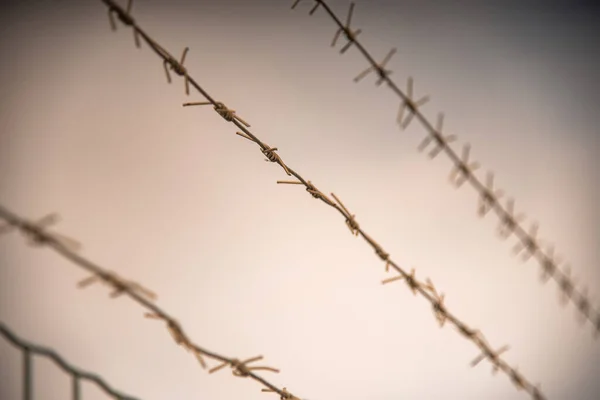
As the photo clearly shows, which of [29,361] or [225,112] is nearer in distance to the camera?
[29,361]

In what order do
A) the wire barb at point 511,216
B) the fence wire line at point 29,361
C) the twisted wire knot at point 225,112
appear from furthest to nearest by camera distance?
the wire barb at point 511,216
the twisted wire knot at point 225,112
the fence wire line at point 29,361

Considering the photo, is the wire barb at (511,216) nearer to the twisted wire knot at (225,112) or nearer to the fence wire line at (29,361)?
the twisted wire knot at (225,112)

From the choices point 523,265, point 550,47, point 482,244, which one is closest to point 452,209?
point 482,244

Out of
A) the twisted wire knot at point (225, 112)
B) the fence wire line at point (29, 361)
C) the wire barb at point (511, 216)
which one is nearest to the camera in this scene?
the fence wire line at point (29, 361)

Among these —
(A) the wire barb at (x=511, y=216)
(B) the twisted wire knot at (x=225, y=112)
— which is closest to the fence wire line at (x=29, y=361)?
(B) the twisted wire knot at (x=225, y=112)

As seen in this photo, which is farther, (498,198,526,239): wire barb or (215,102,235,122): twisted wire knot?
(498,198,526,239): wire barb

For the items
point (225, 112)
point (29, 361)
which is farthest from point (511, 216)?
point (29, 361)

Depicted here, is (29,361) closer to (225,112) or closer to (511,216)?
(225,112)

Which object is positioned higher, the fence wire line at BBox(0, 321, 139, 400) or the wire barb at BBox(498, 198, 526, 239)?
the wire barb at BBox(498, 198, 526, 239)

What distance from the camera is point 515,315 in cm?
90

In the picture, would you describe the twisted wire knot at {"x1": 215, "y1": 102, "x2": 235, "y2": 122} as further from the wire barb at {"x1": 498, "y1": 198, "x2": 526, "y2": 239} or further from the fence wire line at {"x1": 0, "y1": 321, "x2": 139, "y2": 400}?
the wire barb at {"x1": 498, "y1": 198, "x2": 526, "y2": 239}

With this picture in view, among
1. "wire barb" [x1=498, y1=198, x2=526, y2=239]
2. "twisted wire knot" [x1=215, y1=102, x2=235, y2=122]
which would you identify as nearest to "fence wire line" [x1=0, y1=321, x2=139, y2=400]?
"twisted wire knot" [x1=215, y1=102, x2=235, y2=122]

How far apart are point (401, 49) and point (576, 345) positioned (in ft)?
3.07

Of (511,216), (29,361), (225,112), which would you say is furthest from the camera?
(511,216)
